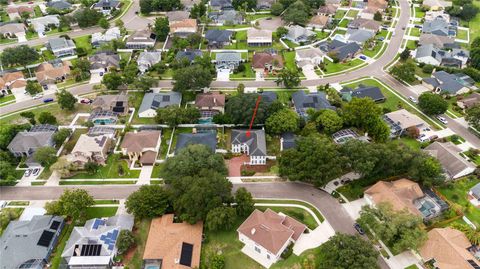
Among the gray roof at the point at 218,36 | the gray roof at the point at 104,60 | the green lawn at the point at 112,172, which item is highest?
the gray roof at the point at 218,36

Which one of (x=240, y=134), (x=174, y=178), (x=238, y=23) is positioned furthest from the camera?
(x=238, y=23)

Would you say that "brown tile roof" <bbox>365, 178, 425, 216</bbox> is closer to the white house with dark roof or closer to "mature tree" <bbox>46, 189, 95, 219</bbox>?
the white house with dark roof

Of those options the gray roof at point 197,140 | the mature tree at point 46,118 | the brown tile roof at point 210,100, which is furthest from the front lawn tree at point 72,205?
the brown tile roof at point 210,100

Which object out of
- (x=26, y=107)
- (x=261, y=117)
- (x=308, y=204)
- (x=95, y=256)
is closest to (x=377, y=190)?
(x=308, y=204)

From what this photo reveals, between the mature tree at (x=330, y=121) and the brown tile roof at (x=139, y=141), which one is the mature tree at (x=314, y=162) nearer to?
the mature tree at (x=330, y=121)

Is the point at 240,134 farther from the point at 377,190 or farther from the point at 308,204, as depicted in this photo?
the point at 377,190
